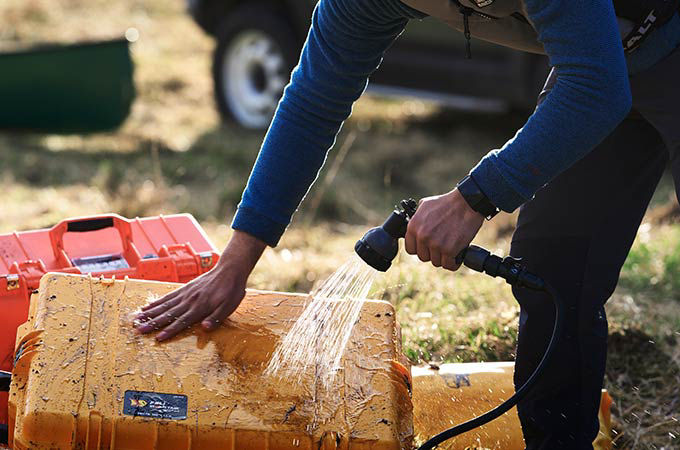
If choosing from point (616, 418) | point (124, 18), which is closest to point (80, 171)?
point (616, 418)

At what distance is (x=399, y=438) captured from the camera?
7.25 feet

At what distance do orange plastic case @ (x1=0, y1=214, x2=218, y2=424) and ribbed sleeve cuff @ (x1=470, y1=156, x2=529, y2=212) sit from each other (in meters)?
1.08

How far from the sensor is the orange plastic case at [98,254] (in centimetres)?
258

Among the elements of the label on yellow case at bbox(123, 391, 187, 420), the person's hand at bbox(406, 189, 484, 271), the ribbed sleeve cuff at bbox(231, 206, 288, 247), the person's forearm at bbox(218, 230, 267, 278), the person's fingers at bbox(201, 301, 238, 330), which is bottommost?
the label on yellow case at bbox(123, 391, 187, 420)

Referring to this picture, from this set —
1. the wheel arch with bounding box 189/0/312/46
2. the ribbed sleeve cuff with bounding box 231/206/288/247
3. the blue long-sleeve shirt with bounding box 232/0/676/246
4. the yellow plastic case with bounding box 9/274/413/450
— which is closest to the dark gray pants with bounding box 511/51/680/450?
the yellow plastic case with bounding box 9/274/413/450

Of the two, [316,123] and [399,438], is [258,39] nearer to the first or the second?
[316,123]

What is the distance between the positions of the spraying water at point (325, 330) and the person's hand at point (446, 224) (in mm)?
448

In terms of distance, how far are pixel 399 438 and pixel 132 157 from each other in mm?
4655

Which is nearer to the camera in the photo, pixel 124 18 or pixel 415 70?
pixel 415 70

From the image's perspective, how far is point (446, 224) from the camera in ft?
6.69

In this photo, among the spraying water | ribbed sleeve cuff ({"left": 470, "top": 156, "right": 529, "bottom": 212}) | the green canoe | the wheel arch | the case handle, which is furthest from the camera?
the green canoe

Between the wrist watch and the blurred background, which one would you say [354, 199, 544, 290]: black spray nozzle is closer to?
the wrist watch

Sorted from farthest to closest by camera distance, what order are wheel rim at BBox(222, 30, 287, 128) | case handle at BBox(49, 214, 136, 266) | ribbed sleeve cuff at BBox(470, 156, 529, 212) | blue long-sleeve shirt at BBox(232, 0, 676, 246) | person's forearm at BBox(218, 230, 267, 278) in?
wheel rim at BBox(222, 30, 287, 128), case handle at BBox(49, 214, 136, 266), person's forearm at BBox(218, 230, 267, 278), ribbed sleeve cuff at BBox(470, 156, 529, 212), blue long-sleeve shirt at BBox(232, 0, 676, 246)

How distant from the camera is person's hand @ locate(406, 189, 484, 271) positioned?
203 cm
